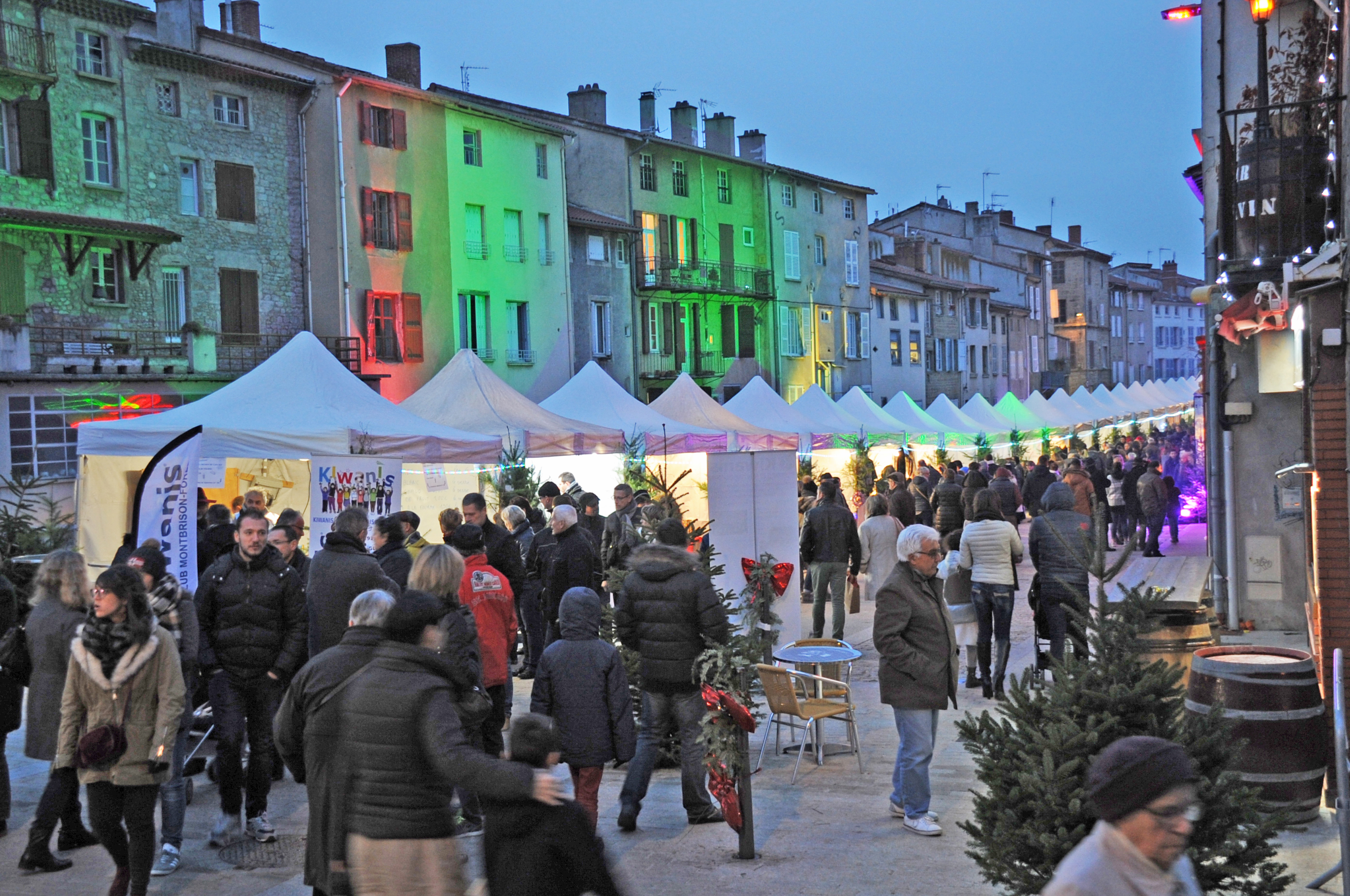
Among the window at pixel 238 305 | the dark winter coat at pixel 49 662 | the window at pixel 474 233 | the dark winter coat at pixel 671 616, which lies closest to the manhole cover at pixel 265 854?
the dark winter coat at pixel 49 662

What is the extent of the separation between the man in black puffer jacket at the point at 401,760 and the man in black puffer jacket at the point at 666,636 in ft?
9.38

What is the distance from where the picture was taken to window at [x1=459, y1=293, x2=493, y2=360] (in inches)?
1405

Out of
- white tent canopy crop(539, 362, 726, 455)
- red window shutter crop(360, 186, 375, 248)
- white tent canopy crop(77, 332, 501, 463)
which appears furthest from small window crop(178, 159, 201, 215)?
white tent canopy crop(77, 332, 501, 463)

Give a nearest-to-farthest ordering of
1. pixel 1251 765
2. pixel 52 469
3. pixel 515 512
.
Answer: pixel 1251 765 → pixel 515 512 → pixel 52 469

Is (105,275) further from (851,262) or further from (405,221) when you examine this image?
(851,262)

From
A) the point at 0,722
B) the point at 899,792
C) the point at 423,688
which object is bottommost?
the point at 899,792

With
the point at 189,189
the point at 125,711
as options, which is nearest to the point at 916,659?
the point at 125,711

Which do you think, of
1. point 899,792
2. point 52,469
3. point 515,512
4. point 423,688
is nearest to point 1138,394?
point 52,469

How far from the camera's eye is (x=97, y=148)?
27984mm

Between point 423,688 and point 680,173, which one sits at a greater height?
point 680,173

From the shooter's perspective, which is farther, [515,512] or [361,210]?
[361,210]

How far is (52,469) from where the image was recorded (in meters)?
26.7

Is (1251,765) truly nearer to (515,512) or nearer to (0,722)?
(0,722)

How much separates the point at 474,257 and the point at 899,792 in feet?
100
